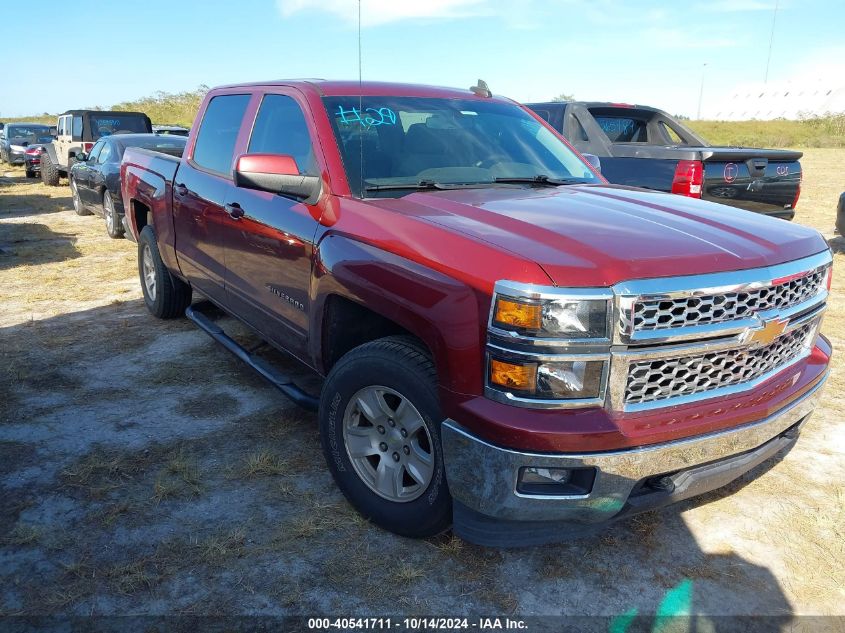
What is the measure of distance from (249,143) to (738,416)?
3.03m

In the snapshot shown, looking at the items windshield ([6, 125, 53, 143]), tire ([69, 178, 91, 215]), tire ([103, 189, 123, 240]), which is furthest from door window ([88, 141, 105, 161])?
windshield ([6, 125, 53, 143])

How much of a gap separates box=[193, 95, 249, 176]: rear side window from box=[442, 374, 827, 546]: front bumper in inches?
107

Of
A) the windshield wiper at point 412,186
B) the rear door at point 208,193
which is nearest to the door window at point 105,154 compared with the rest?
the rear door at point 208,193

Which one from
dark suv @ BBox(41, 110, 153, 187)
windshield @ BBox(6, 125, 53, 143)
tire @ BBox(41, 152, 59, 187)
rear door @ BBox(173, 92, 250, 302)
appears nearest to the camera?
rear door @ BBox(173, 92, 250, 302)

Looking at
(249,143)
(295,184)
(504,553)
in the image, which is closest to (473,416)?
(504,553)

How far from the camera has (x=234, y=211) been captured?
388 cm

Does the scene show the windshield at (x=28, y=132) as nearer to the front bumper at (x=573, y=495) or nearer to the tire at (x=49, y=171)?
the tire at (x=49, y=171)

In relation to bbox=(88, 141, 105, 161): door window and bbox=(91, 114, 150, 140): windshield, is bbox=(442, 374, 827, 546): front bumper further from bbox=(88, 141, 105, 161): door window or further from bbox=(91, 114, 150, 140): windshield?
bbox=(91, 114, 150, 140): windshield

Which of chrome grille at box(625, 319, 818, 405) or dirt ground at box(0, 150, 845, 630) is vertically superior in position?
chrome grille at box(625, 319, 818, 405)

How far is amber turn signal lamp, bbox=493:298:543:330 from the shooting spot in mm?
2129

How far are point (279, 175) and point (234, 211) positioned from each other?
0.83 m

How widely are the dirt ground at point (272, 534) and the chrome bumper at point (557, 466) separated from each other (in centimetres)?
47

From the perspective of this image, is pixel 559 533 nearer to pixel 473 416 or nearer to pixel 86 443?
pixel 473 416

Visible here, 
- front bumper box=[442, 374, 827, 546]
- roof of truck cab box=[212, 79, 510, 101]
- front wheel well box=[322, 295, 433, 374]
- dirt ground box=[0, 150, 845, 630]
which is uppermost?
roof of truck cab box=[212, 79, 510, 101]
